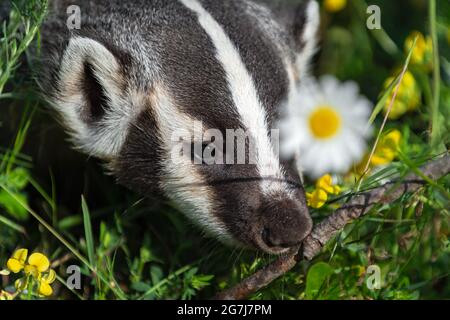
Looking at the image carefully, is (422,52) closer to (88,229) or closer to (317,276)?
(317,276)

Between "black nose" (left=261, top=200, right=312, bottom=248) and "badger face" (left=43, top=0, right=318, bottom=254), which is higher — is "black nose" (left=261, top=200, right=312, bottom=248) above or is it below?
below

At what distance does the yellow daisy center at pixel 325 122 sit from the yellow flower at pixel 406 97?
701 mm

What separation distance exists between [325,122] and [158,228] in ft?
3.27

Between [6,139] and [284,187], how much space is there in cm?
156

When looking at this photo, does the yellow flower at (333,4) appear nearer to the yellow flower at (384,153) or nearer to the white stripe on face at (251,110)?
the yellow flower at (384,153)

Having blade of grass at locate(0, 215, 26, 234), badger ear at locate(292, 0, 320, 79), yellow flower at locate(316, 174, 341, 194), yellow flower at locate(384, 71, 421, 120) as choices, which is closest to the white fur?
yellow flower at locate(316, 174, 341, 194)

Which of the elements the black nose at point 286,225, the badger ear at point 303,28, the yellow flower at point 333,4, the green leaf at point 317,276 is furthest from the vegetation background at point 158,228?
the badger ear at point 303,28

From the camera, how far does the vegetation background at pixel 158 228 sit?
2.76 meters

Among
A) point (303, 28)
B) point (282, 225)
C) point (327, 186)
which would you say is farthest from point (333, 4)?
point (282, 225)

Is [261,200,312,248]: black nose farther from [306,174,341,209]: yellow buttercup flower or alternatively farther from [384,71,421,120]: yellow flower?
[384,71,421,120]: yellow flower

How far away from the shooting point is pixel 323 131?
114 inches

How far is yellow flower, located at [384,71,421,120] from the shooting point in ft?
11.7

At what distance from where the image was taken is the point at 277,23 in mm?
3379

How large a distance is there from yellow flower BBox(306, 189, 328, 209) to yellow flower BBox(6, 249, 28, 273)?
113 centimetres
